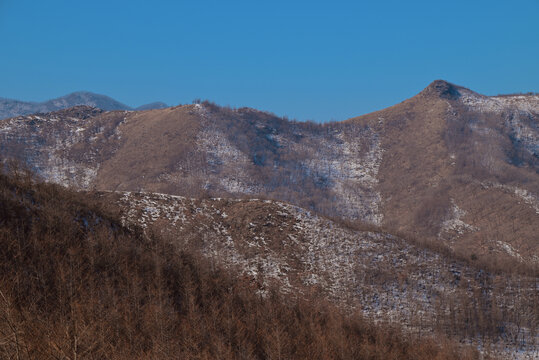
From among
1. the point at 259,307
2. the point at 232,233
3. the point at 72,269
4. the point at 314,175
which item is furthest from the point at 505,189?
the point at 72,269

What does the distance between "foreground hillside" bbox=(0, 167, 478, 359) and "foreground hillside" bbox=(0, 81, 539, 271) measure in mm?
75545

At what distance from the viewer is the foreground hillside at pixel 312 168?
13550 cm

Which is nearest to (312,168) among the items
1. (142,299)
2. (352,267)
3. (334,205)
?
(334,205)

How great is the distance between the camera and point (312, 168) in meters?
181

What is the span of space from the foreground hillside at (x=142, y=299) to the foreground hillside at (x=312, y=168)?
248 feet

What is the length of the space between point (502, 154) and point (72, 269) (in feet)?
612

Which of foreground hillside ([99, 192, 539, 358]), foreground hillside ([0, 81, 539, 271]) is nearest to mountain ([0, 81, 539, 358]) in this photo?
foreground hillside ([99, 192, 539, 358])

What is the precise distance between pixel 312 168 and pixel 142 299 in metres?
146

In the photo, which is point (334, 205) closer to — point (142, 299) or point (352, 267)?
point (352, 267)

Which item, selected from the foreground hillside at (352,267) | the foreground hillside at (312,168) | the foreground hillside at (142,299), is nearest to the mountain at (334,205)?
the foreground hillside at (352,267)

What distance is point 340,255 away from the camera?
7419 cm

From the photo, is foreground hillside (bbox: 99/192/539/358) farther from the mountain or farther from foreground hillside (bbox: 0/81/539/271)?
foreground hillside (bbox: 0/81/539/271)

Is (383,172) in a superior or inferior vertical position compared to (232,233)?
superior

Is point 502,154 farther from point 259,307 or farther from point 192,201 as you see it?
point 259,307
